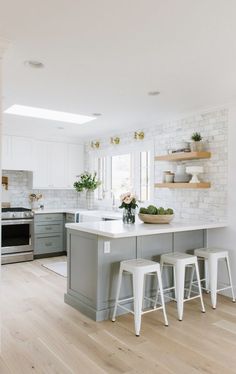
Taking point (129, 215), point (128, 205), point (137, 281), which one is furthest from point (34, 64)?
point (137, 281)

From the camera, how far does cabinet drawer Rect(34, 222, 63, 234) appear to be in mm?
5980

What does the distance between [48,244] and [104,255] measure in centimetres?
308

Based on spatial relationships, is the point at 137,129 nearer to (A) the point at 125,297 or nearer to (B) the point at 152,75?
(B) the point at 152,75

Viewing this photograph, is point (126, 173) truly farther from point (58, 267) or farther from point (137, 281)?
point (137, 281)

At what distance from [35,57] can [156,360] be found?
8.73 ft

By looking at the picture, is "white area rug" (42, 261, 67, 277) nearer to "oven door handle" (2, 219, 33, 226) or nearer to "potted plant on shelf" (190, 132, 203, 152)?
"oven door handle" (2, 219, 33, 226)

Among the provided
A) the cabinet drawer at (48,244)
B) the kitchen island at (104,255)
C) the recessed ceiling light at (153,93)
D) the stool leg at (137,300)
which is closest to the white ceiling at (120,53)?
the recessed ceiling light at (153,93)

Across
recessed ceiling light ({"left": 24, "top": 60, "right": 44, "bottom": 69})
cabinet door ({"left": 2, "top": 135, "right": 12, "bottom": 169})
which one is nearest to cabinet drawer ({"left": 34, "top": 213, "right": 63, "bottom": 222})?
cabinet door ({"left": 2, "top": 135, "right": 12, "bottom": 169})

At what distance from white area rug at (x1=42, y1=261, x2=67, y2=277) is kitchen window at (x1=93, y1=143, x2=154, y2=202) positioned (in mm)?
1619

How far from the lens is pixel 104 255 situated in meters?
3.30

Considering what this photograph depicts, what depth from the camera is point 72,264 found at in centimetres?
370

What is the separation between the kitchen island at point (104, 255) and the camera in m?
3.25

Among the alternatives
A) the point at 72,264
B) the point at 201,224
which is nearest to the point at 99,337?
the point at 72,264

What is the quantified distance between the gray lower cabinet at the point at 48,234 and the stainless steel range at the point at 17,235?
6.0 inches
